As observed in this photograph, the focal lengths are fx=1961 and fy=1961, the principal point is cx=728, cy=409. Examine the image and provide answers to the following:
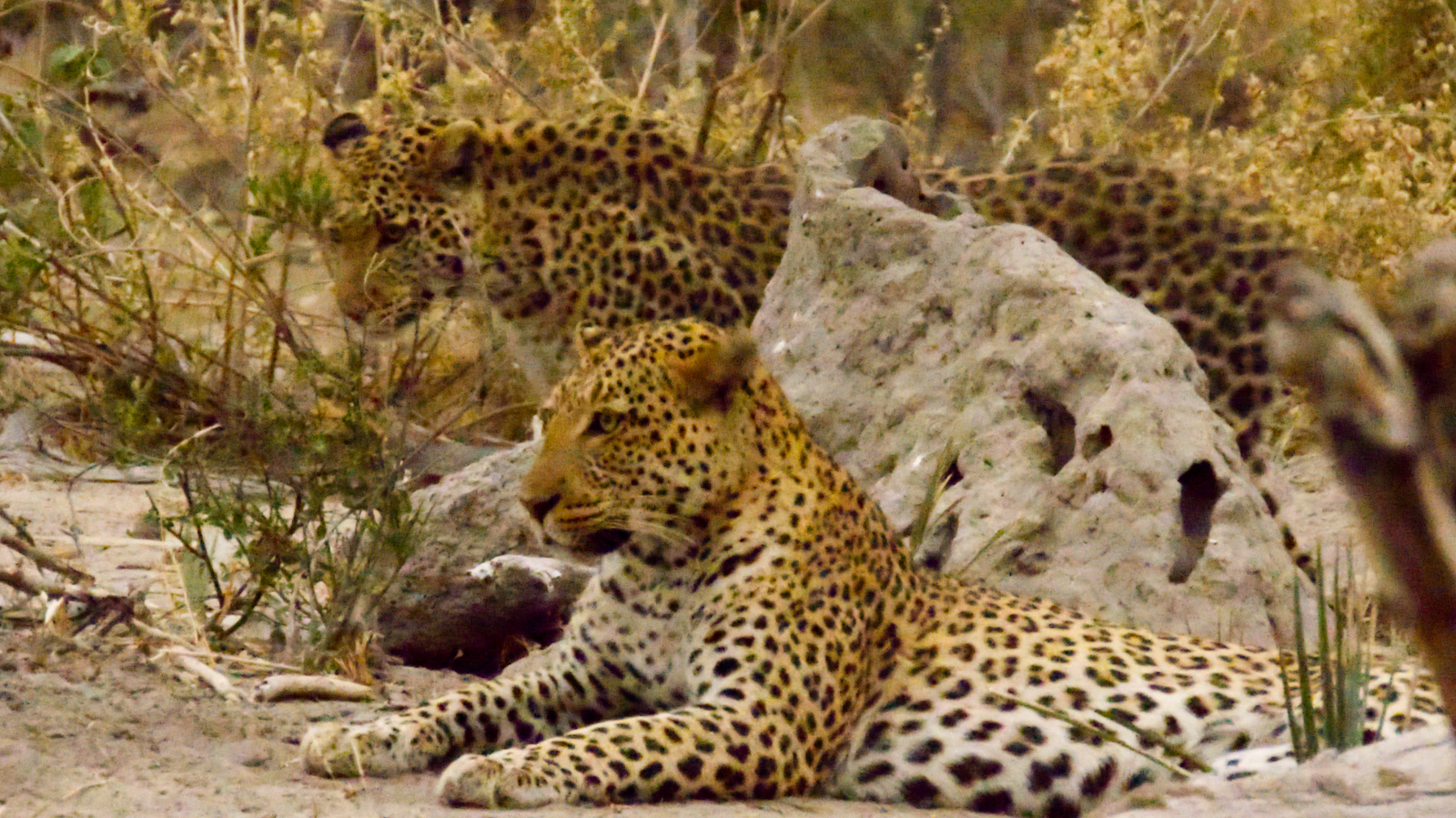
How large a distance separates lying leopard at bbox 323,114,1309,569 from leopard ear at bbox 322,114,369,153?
0.89 feet

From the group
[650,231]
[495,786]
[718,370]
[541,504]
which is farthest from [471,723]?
[650,231]

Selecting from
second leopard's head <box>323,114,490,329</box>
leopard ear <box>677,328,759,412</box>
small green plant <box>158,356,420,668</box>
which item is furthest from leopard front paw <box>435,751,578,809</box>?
second leopard's head <box>323,114,490,329</box>

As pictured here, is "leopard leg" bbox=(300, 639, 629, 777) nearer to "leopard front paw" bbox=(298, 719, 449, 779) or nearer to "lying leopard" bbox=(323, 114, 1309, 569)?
"leopard front paw" bbox=(298, 719, 449, 779)

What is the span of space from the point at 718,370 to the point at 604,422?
345 mm

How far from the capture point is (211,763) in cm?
490

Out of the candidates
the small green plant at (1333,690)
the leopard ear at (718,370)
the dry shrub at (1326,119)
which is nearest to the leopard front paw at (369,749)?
the leopard ear at (718,370)

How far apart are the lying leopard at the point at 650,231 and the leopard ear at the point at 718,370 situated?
7.99 feet

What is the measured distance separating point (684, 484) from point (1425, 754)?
247 cm

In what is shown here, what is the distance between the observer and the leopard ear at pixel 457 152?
8.21m

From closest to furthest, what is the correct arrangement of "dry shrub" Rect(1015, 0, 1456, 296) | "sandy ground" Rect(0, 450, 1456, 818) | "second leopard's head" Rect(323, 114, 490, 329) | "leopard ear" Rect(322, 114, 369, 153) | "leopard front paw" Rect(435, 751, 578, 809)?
"sandy ground" Rect(0, 450, 1456, 818), "leopard front paw" Rect(435, 751, 578, 809), "second leopard's head" Rect(323, 114, 490, 329), "leopard ear" Rect(322, 114, 369, 153), "dry shrub" Rect(1015, 0, 1456, 296)

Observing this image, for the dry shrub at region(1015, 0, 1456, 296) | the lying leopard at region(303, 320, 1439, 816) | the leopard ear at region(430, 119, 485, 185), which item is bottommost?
the lying leopard at region(303, 320, 1439, 816)

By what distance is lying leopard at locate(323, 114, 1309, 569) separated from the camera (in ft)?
25.9

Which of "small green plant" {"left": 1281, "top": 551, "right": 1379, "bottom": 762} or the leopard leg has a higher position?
"small green plant" {"left": 1281, "top": 551, "right": 1379, "bottom": 762}

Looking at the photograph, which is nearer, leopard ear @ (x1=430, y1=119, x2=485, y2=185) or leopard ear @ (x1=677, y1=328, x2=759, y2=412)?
leopard ear @ (x1=677, y1=328, x2=759, y2=412)
